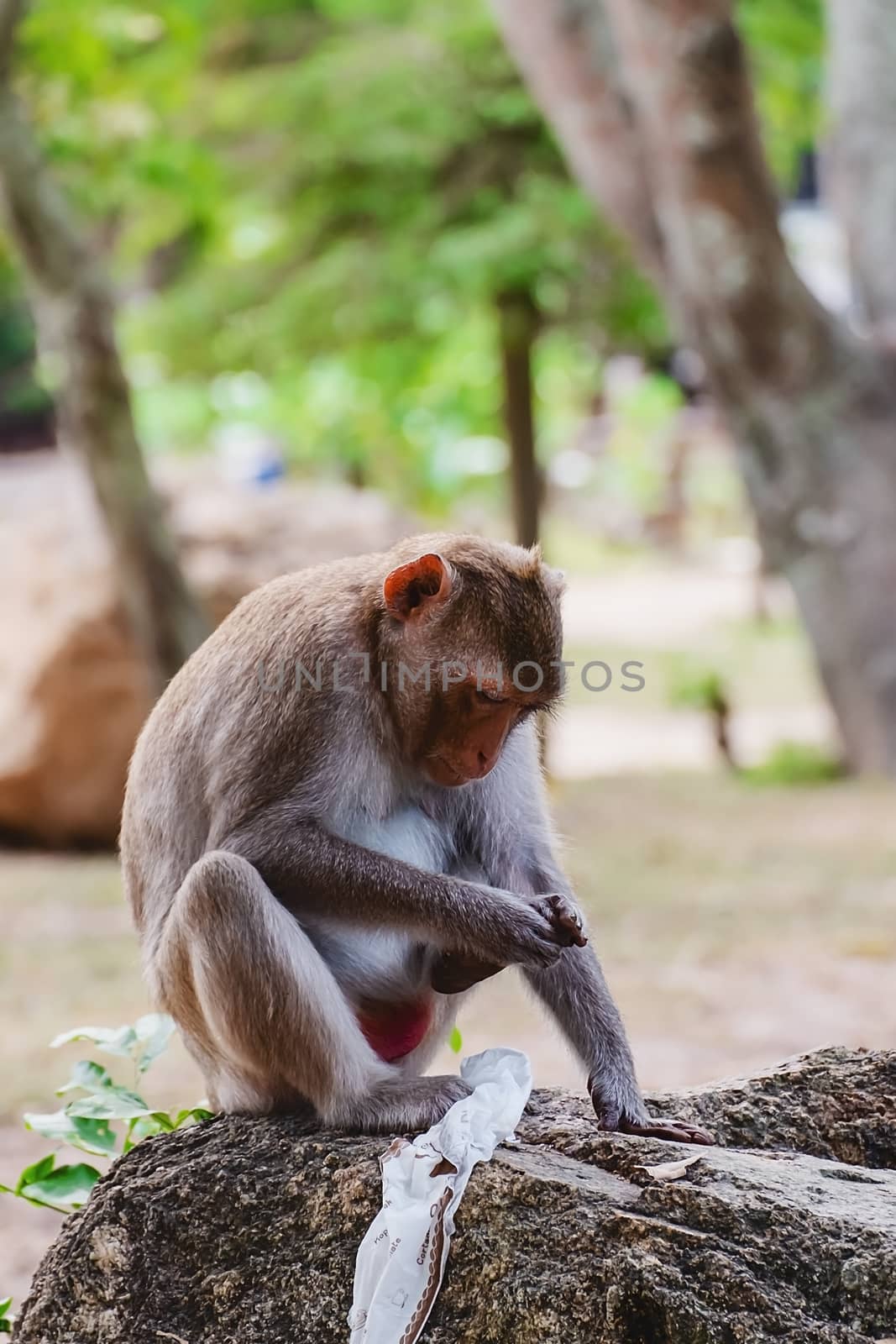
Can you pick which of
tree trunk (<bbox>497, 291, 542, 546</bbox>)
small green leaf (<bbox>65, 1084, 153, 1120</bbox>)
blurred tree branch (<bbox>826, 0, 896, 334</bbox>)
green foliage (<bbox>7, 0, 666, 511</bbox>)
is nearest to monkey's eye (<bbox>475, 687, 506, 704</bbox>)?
small green leaf (<bbox>65, 1084, 153, 1120</bbox>)

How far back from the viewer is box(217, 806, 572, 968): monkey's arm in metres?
2.81

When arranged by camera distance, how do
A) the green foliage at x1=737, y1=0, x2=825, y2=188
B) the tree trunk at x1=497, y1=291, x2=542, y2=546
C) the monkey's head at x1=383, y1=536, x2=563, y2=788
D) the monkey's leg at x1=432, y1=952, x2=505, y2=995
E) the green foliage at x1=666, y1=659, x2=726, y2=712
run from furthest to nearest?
the green foliage at x1=666, y1=659, x2=726, y2=712 < the tree trunk at x1=497, y1=291, x2=542, y2=546 < the green foliage at x1=737, y1=0, x2=825, y2=188 < the monkey's leg at x1=432, y1=952, x2=505, y2=995 < the monkey's head at x1=383, y1=536, x2=563, y2=788

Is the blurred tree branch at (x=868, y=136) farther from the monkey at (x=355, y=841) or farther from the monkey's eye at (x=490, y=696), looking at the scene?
the monkey's eye at (x=490, y=696)

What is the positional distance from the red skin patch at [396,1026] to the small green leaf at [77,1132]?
0.63 meters

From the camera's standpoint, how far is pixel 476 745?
9.37 ft

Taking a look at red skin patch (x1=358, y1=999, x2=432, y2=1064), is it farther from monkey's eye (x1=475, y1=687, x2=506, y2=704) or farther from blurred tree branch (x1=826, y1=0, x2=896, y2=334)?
blurred tree branch (x1=826, y1=0, x2=896, y2=334)

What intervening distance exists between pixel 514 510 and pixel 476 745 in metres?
8.62

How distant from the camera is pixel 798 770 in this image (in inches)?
416

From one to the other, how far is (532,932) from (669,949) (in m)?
4.40

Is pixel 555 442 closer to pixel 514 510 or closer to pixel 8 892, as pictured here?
pixel 514 510

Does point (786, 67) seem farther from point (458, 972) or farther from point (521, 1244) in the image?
point (521, 1244)

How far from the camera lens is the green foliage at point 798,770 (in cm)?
1052

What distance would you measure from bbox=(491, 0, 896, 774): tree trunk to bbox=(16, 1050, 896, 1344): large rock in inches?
280

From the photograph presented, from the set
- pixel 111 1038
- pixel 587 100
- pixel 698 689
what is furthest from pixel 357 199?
pixel 111 1038
